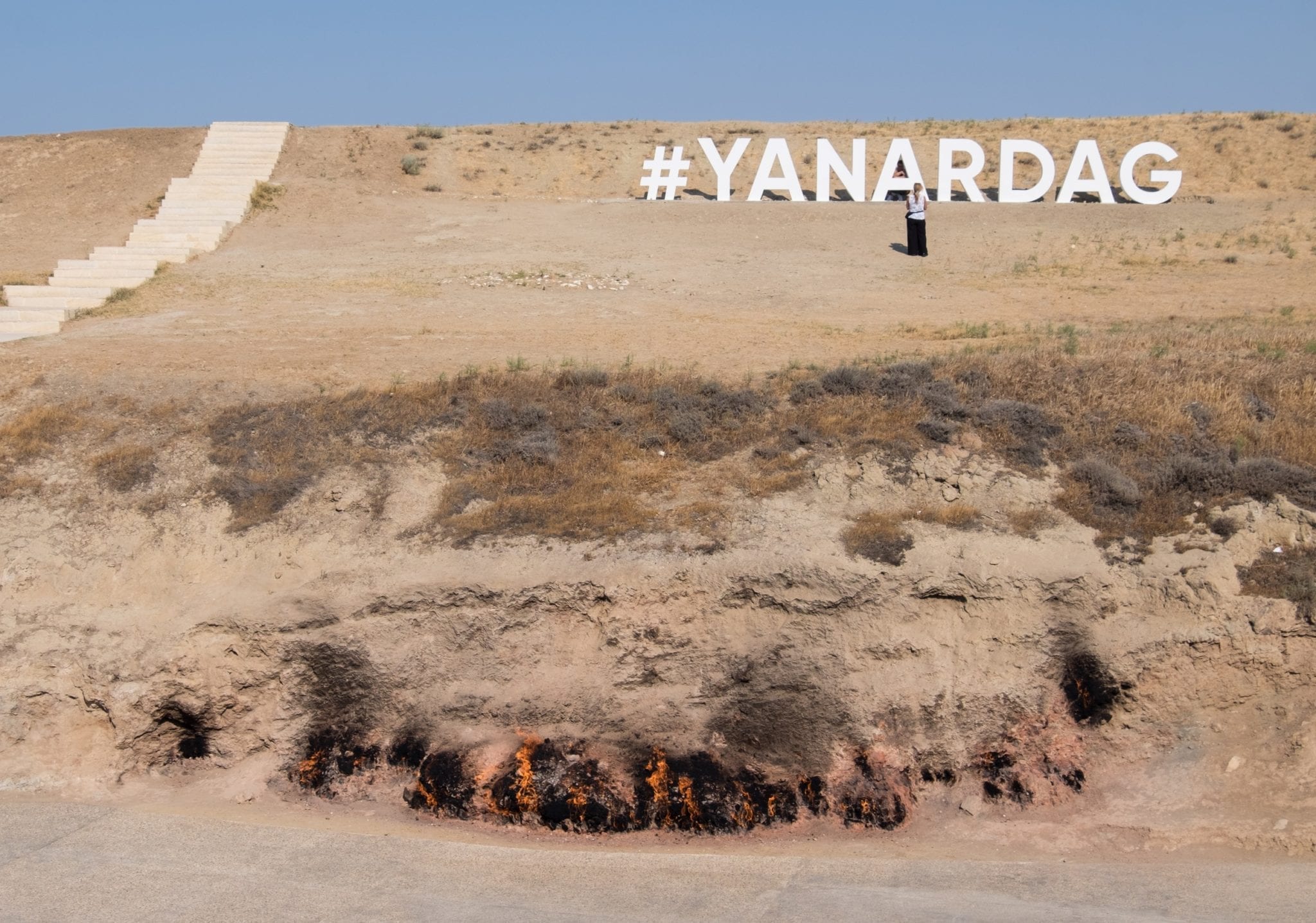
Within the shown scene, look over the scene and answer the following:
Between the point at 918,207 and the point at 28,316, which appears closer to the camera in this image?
the point at 28,316

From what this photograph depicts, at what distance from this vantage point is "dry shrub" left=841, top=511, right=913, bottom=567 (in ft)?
31.4

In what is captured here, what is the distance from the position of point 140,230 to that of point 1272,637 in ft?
71.4

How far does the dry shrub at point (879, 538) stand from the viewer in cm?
956

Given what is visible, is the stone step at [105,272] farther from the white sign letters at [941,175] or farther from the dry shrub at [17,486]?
the white sign letters at [941,175]

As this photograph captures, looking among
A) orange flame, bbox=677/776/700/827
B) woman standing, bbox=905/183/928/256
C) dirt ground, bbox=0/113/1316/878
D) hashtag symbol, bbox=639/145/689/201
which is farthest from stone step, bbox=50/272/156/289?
orange flame, bbox=677/776/700/827

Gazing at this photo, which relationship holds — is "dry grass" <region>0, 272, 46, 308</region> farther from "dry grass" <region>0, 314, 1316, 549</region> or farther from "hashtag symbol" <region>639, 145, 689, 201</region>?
"hashtag symbol" <region>639, 145, 689, 201</region>

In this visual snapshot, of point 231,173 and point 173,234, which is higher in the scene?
point 231,173

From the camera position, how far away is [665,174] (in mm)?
30156

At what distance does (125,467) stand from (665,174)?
2105 cm

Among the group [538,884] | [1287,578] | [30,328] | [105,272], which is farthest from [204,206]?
[1287,578]

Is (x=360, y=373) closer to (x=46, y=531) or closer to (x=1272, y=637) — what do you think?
(x=46, y=531)

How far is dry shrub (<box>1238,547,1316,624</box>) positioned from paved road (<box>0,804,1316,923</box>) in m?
2.06

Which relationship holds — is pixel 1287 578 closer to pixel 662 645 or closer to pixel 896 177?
pixel 662 645

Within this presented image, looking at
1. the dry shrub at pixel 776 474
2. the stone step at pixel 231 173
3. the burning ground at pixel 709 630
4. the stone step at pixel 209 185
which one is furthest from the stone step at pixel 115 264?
the dry shrub at pixel 776 474
